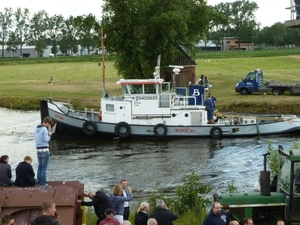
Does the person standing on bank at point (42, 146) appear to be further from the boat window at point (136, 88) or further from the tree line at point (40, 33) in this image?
the tree line at point (40, 33)

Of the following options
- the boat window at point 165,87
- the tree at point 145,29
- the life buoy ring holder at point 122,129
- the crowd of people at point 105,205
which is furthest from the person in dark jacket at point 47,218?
the tree at point 145,29

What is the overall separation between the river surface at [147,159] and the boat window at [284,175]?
8852 millimetres

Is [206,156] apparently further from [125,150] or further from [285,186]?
[285,186]

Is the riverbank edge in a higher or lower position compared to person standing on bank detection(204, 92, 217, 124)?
lower

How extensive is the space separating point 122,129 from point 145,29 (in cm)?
1451

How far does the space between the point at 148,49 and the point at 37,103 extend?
9428mm

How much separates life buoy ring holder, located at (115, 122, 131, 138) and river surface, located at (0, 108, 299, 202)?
421mm

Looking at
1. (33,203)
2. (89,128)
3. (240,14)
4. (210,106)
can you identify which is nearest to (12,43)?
(240,14)

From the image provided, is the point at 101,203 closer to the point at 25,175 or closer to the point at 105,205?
the point at 105,205

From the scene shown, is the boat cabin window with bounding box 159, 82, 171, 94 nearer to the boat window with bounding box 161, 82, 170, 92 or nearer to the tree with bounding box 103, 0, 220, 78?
the boat window with bounding box 161, 82, 170, 92

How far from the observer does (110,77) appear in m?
66.9

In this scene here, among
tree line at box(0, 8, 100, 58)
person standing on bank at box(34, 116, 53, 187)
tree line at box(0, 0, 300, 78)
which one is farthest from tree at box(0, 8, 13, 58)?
person standing on bank at box(34, 116, 53, 187)

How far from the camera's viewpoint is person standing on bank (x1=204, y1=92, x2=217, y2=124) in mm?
33406

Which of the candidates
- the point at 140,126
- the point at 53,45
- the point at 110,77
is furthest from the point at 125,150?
the point at 53,45
